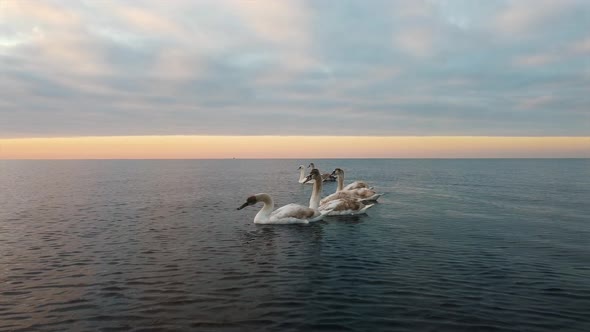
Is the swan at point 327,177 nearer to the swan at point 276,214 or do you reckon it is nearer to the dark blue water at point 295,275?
the dark blue water at point 295,275

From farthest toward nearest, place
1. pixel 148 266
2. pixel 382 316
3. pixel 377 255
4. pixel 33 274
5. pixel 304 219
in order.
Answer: pixel 304 219, pixel 377 255, pixel 148 266, pixel 33 274, pixel 382 316

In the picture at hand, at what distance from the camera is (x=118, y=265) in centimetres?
1579

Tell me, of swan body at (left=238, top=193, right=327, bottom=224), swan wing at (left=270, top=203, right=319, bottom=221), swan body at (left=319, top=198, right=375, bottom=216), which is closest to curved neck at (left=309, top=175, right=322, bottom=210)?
swan body at (left=319, top=198, right=375, bottom=216)

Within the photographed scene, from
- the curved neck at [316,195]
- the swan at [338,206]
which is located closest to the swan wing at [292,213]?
the curved neck at [316,195]

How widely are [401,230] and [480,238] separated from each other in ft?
14.2

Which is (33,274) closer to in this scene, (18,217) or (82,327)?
(82,327)

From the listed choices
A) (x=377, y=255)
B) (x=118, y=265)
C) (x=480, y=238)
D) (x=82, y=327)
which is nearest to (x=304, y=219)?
(x=377, y=255)

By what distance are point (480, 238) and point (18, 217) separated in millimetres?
31678

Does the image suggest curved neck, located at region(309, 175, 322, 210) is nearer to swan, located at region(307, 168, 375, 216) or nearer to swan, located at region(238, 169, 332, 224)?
swan, located at region(307, 168, 375, 216)

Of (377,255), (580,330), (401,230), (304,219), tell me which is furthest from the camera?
(304,219)

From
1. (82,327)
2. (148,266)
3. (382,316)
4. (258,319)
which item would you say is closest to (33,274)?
(148,266)

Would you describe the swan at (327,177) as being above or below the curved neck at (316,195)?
below

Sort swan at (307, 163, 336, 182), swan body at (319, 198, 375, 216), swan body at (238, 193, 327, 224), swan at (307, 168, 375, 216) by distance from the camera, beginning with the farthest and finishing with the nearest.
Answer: swan at (307, 163, 336, 182) < swan body at (319, 198, 375, 216) < swan at (307, 168, 375, 216) < swan body at (238, 193, 327, 224)

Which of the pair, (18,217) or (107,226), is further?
(18,217)
